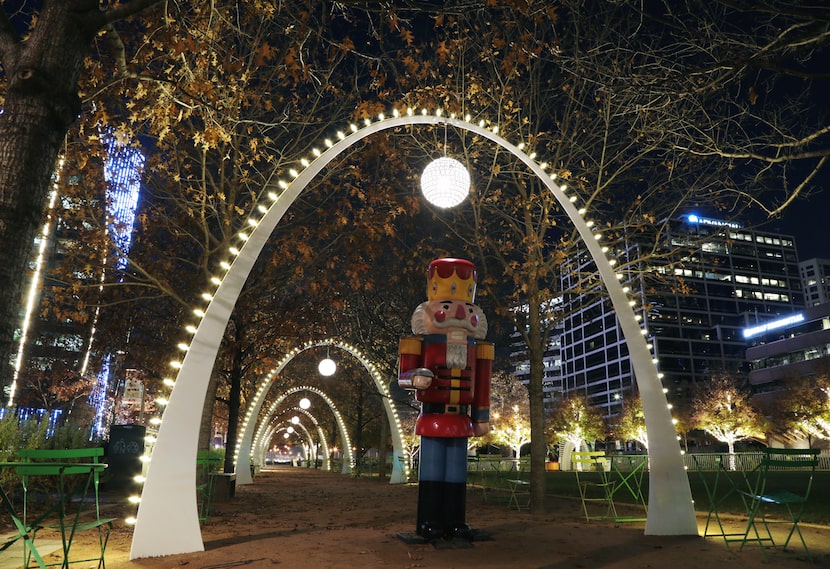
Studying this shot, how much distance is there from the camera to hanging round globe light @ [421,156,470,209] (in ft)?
22.9

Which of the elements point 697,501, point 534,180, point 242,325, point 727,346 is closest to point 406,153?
point 534,180

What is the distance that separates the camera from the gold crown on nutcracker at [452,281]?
25.2 ft

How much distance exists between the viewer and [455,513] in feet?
23.2

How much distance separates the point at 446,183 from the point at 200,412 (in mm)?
3911

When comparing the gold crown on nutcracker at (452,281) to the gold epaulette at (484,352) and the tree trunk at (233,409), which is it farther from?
the tree trunk at (233,409)

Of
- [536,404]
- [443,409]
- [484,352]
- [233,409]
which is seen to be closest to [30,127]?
[443,409]

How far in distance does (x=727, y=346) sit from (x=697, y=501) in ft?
300

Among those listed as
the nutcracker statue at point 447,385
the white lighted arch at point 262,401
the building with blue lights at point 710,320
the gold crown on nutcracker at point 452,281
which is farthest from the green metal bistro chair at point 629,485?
Answer: the building with blue lights at point 710,320

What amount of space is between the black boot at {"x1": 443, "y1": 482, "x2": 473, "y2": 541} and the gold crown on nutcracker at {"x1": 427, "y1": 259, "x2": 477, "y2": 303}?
242cm

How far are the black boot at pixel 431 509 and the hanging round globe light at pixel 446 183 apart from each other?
138 inches

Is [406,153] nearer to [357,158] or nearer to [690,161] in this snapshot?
[357,158]

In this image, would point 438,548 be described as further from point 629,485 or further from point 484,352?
point 629,485

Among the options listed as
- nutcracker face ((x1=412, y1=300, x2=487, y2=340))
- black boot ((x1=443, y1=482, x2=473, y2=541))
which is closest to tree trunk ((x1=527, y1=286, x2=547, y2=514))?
nutcracker face ((x1=412, y1=300, x2=487, y2=340))

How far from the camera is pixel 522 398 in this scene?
59281mm
